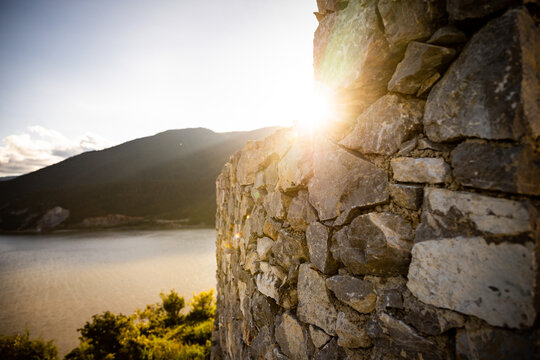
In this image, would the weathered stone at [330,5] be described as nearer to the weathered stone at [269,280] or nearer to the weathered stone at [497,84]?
the weathered stone at [497,84]

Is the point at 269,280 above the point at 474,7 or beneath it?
beneath

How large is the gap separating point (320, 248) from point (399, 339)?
58 centimetres

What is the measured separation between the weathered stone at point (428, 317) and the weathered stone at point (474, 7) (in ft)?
3.60

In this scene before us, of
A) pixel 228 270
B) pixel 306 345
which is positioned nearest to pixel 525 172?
pixel 306 345

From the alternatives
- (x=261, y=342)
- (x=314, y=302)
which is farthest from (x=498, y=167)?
(x=261, y=342)

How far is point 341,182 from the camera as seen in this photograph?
1334 mm

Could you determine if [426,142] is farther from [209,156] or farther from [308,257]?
[209,156]

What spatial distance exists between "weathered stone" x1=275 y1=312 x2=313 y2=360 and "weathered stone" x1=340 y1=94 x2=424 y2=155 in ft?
4.37

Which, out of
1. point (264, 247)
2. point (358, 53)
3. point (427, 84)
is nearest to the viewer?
point (427, 84)

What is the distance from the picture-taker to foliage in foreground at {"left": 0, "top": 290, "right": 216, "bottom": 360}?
454 centimetres

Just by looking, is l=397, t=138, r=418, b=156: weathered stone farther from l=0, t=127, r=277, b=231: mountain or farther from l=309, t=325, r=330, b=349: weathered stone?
l=0, t=127, r=277, b=231: mountain

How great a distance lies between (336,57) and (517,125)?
964 millimetres

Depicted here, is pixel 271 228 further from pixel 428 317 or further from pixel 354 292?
pixel 428 317

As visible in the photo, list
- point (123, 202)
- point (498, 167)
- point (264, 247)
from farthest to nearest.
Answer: point (123, 202)
point (264, 247)
point (498, 167)
